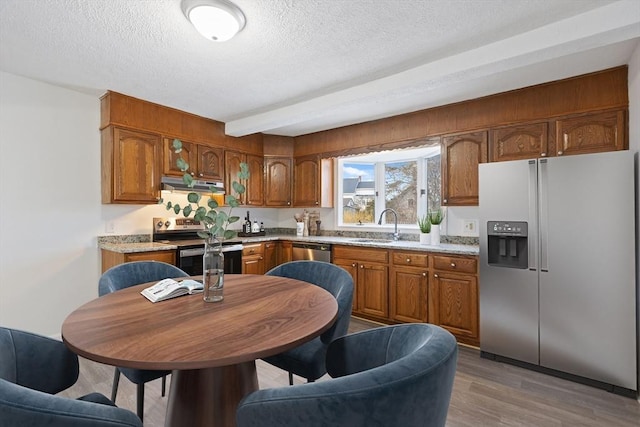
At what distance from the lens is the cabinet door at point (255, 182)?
4.30m

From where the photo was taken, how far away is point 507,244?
257cm

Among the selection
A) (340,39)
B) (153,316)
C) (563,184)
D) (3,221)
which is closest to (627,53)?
(563,184)

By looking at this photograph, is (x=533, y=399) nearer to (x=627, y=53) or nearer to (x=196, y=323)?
(x=196, y=323)

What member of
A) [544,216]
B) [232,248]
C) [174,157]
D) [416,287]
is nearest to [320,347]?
[416,287]

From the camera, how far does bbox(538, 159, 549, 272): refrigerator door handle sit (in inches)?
92.7

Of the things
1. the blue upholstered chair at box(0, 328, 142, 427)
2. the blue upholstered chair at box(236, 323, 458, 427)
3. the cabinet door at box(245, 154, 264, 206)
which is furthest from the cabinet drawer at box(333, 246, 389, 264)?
the blue upholstered chair at box(0, 328, 142, 427)

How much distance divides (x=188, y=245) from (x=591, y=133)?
380cm

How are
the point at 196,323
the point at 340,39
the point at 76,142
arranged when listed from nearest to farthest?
the point at 196,323, the point at 340,39, the point at 76,142

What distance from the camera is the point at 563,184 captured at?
229 centimetres

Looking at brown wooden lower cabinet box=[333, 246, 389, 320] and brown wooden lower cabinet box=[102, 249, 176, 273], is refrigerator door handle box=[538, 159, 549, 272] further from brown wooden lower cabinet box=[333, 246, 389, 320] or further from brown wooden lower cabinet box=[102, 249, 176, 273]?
brown wooden lower cabinet box=[102, 249, 176, 273]

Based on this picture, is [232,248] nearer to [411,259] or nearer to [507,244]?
[411,259]

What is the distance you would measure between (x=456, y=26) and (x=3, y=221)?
12.7ft

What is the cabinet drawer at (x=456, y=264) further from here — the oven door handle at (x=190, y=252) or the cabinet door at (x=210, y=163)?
the cabinet door at (x=210, y=163)

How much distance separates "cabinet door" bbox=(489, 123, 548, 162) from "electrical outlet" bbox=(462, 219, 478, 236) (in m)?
0.68
